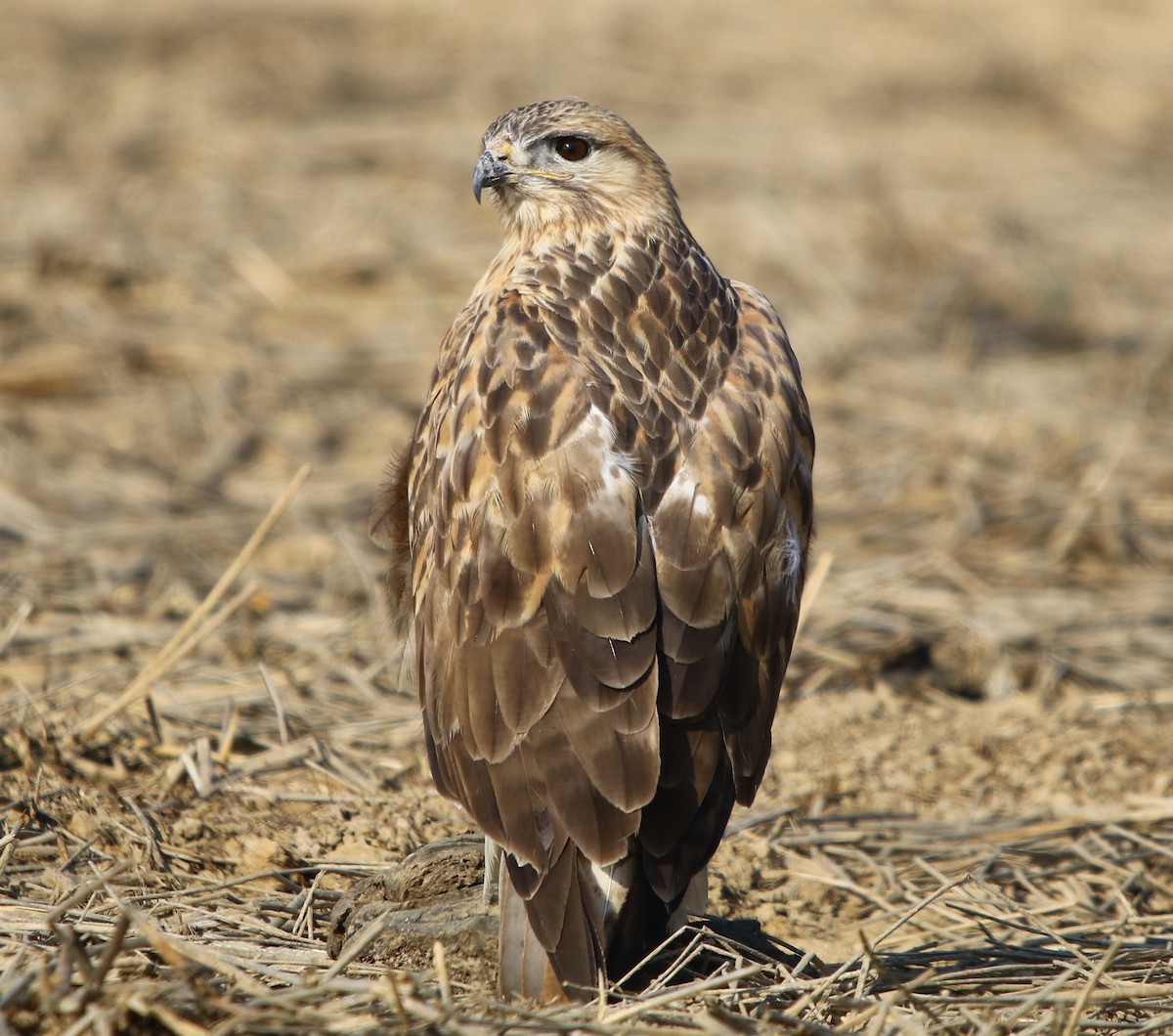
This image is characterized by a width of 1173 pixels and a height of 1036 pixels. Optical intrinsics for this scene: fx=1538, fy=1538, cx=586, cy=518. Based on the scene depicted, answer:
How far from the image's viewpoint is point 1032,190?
1169 centimetres

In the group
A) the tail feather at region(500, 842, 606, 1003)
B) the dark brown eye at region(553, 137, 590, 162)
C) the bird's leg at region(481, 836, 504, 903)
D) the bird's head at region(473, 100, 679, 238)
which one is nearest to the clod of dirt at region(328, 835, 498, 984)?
the bird's leg at region(481, 836, 504, 903)

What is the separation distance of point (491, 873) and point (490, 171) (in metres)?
2.12

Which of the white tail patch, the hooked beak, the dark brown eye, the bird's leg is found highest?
the dark brown eye

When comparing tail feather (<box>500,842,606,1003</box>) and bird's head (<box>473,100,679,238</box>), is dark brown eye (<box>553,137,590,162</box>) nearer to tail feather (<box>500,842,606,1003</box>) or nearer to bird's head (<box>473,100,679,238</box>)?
bird's head (<box>473,100,679,238</box>)

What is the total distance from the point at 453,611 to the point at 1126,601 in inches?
159

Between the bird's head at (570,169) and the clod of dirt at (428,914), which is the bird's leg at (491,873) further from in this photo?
the bird's head at (570,169)

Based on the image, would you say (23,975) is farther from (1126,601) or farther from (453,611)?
(1126,601)

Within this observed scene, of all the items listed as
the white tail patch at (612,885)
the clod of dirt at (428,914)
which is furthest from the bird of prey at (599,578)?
the clod of dirt at (428,914)

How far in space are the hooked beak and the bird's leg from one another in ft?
6.63

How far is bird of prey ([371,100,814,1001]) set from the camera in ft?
11.2

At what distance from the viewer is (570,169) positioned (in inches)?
184

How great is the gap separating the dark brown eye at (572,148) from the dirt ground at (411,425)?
1622 mm

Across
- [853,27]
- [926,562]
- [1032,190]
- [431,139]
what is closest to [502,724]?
[926,562]

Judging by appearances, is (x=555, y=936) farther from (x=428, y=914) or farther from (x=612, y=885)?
(x=428, y=914)
